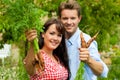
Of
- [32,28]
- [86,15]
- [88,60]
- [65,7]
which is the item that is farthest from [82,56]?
[86,15]

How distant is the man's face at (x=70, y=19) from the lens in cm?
468

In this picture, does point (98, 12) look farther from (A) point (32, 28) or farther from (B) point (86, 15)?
(A) point (32, 28)

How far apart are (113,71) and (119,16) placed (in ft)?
3.04

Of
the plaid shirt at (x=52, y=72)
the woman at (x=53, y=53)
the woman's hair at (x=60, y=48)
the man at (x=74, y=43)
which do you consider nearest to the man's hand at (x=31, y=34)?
the woman at (x=53, y=53)

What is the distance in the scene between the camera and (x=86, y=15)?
768 cm

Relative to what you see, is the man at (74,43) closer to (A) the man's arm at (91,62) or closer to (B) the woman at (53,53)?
(A) the man's arm at (91,62)

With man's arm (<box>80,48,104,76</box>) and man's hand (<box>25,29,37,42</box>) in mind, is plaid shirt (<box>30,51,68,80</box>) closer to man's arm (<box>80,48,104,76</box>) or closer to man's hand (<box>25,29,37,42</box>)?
man's arm (<box>80,48,104,76</box>)

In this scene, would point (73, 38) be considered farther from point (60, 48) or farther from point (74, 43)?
point (60, 48)

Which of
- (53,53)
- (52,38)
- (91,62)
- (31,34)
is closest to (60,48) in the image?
(53,53)

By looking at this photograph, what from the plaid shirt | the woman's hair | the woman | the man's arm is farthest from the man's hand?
the woman's hair

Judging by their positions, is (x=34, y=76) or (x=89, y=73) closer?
(x=34, y=76)

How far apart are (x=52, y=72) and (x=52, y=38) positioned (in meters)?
0.29

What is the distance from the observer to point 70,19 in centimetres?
473

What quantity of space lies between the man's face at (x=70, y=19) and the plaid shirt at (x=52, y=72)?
1.25ft
